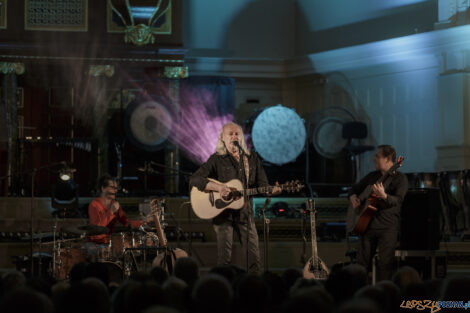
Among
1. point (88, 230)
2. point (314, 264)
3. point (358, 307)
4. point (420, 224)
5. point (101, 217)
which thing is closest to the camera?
point (358, 307)

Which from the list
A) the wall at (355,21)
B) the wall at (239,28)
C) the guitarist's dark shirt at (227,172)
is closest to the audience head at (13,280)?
the guitarist's dark shirt at (227,172)

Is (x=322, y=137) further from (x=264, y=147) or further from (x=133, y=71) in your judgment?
(x=133, y=71)

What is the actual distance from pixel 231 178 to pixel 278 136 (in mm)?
6708

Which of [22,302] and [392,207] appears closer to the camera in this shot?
[22,302]

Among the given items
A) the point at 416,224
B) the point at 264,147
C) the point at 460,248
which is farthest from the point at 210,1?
the point at 416,224

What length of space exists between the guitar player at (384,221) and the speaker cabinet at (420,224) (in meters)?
0.39

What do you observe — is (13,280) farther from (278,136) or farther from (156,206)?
(278,136)

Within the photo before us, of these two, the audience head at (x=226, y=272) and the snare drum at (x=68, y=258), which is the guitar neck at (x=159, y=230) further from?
the audience head at (x=226, y=272)

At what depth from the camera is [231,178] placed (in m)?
7.58

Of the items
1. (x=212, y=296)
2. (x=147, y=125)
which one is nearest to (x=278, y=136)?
(x=147, y=125)

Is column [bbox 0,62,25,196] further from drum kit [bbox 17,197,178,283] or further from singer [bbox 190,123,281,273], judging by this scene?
singer [bbox 190,123,281,273]

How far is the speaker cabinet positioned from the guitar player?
0.39 m

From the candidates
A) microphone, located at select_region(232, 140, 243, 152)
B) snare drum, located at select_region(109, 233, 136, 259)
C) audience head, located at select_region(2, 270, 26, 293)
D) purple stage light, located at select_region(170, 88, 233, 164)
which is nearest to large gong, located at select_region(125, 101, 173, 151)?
purple stage light, located at select_region(170, 88, 233, 164)

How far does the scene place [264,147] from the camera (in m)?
14.2
